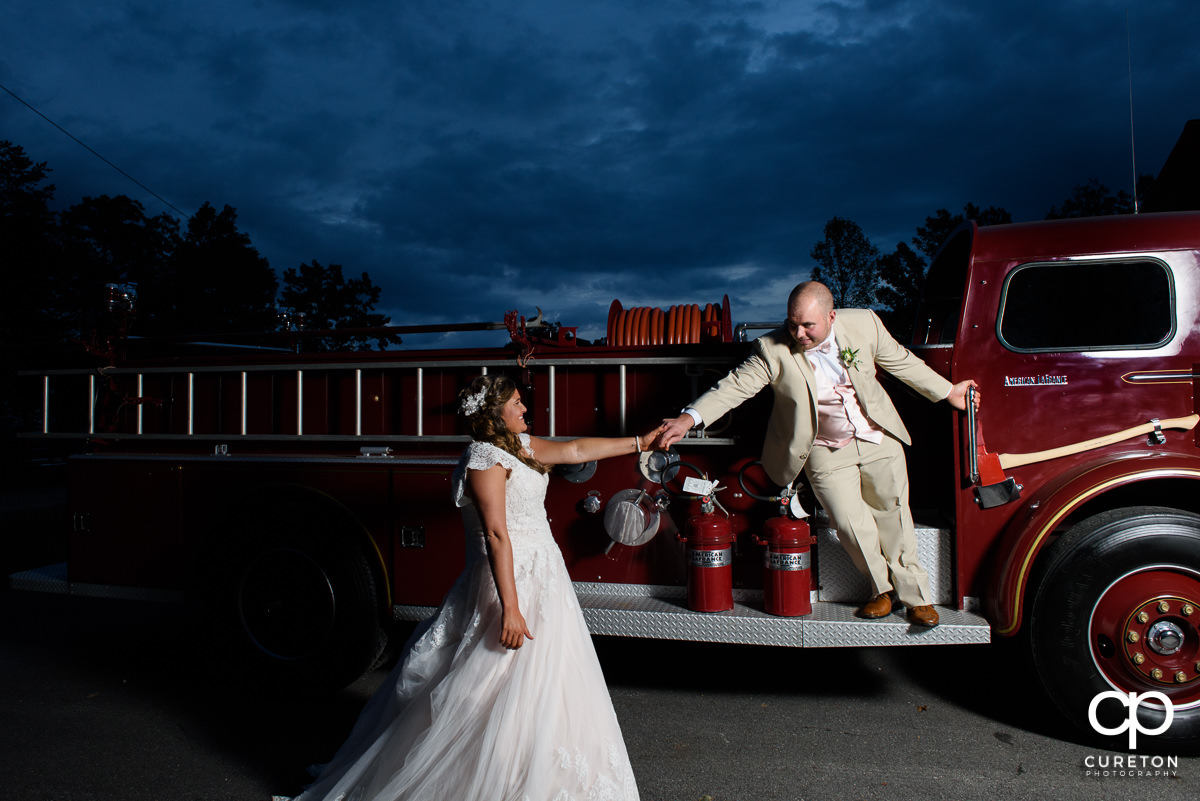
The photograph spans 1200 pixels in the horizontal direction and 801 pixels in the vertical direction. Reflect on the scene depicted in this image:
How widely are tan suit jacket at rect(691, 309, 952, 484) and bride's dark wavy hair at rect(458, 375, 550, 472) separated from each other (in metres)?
1.08

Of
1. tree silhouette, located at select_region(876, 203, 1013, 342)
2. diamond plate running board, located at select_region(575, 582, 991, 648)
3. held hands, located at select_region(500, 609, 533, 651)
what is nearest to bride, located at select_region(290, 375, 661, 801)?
held hands, located at select_region(500, 609, 533, 651)

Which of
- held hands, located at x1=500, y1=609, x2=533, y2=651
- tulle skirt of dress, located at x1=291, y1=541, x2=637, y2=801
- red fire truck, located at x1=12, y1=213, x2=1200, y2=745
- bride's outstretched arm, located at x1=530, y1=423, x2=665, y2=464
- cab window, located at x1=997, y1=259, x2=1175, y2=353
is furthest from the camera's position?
cab window, located at x1=997, y1=259, x2=1175, y2=353

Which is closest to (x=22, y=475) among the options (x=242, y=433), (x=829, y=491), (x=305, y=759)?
(x=242, y=433)

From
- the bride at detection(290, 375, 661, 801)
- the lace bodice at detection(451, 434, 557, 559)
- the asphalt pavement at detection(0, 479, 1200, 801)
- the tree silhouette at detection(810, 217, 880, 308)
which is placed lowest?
the asphalt pavement at detection(0, 479, 1200, 801)

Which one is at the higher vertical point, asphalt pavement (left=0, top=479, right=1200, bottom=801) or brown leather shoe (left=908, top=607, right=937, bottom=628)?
brown leather shoe (left=908, top=607, right=937, bottom=628)

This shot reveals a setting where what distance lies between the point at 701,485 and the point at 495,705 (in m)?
1.54

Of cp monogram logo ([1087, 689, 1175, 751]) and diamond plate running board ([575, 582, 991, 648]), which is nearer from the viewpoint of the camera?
cp monogram logo ([1087, 689, 1175, 751])

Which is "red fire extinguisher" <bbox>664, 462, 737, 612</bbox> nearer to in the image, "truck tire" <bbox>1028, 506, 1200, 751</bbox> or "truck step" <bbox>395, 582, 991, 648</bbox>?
"truck step" <bbox>395, 582, 991, 648</bbox>

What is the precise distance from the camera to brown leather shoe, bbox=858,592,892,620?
11.4ft

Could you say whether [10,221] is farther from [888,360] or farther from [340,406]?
[888,360]

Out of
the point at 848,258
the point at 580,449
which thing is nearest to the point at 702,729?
the point at 580,449

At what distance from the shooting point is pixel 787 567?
11.7ft

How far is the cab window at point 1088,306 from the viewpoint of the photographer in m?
3.44

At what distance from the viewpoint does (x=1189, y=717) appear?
322 cm
